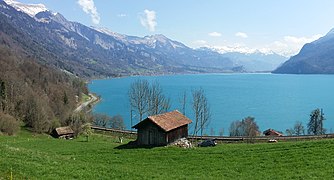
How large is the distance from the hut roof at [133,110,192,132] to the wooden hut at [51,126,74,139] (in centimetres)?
3981

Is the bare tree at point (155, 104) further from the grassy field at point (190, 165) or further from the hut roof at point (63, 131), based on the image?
the grassy field at point (190, 165)

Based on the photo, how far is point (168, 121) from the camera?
49.4 meters

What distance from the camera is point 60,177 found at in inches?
828

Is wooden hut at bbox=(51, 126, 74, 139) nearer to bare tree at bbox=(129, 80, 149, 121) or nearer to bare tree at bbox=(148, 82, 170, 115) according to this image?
bare tree at bbox=(129, 80, 149, 121)

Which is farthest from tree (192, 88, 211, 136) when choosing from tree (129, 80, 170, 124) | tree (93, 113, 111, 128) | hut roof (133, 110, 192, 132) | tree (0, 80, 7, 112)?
tree (0, 80, 7, 112)

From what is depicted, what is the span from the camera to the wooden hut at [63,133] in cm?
8250

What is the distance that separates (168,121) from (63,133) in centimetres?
4253

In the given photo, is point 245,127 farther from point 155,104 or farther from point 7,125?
point 7,125

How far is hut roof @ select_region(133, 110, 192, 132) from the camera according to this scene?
47.2 meters

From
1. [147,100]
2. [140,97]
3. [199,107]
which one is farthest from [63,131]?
[199,107]

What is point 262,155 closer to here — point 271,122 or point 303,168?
point 303,168

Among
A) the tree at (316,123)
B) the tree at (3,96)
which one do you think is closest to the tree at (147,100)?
the tree at (3,96)

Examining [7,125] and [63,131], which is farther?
[63,131]

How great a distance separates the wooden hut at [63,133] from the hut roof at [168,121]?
3981 centimetres
